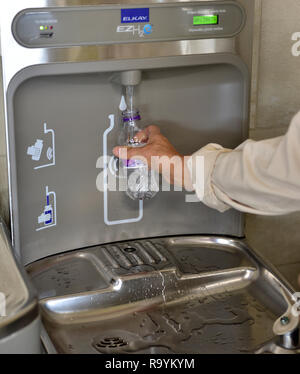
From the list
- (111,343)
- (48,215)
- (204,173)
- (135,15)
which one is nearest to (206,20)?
(135,15)

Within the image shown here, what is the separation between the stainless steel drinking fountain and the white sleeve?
0.18 metres

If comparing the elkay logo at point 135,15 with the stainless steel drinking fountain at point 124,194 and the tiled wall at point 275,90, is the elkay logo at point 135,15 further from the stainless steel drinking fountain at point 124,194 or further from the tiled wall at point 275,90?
the tiled wall at point 275,90

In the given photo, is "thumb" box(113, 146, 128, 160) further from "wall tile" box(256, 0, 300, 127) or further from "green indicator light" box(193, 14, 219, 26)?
"wall tile" box(256, 0, 300, 127)

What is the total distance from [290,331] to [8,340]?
17.5 inches

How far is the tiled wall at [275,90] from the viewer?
1337mm

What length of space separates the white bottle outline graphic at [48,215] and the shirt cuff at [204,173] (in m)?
0.26

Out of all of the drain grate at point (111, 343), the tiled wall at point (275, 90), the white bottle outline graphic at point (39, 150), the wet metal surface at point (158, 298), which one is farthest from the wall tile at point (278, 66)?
the drain grate at point (111, 343)

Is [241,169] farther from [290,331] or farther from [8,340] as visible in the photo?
[8,340]

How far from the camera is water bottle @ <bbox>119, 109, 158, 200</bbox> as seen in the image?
1.16 m

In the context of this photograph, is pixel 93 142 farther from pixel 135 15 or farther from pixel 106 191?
pixel 135 15

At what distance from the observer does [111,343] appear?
3.37 ft

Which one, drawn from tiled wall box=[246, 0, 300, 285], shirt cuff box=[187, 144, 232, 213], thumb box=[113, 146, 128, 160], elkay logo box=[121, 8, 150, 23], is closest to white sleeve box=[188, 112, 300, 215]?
shirt cuff box=[187, 144, 232, 213]

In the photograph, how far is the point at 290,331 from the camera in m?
1.01
